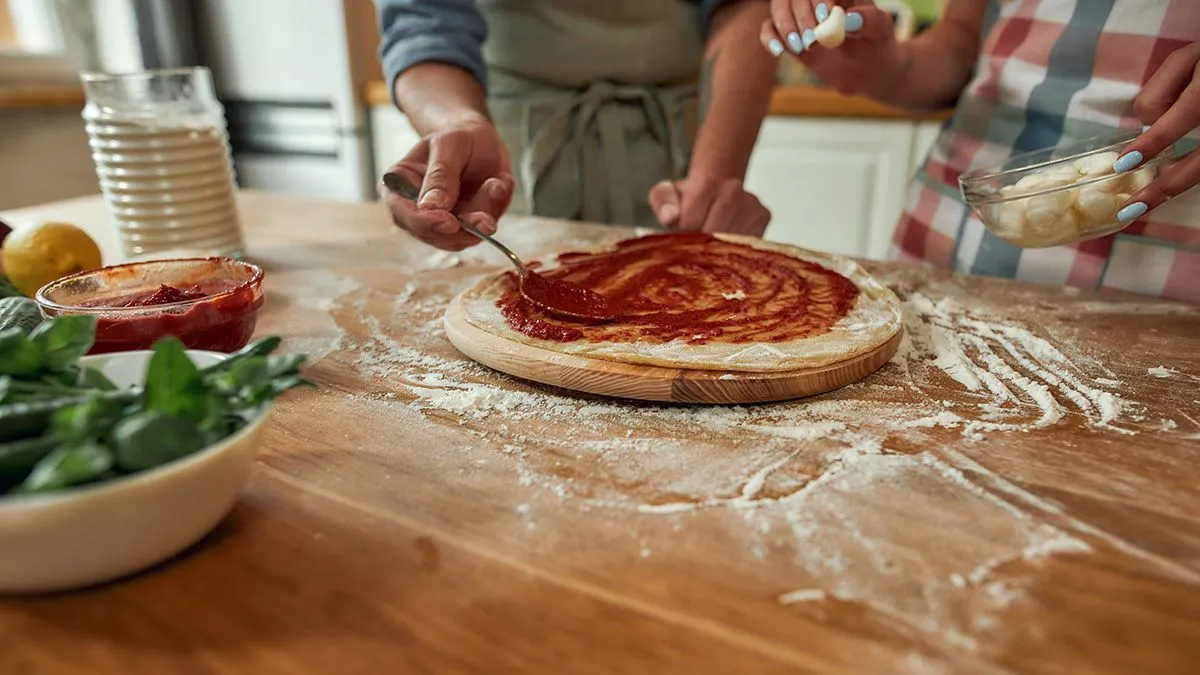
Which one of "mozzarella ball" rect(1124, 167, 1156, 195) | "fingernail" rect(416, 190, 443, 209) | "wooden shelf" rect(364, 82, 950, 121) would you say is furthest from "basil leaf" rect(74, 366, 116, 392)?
"wooden shelf" rect(364, 82, 950, 121)

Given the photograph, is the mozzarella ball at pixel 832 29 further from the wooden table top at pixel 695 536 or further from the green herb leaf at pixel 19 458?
the green herb leaf at pixel 19 458

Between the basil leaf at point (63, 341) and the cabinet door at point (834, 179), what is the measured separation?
2.04 meters

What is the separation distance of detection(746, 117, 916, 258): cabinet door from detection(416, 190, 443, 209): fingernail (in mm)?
1533

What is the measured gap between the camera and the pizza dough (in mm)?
729

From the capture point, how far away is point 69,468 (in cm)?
40

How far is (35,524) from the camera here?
40 centimetres

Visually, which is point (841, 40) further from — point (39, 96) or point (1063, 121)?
point (39, 96)

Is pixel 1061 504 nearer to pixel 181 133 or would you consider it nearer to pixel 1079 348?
pixel 1079 348

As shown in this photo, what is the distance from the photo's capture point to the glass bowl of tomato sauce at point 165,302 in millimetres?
718

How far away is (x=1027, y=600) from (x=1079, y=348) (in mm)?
502

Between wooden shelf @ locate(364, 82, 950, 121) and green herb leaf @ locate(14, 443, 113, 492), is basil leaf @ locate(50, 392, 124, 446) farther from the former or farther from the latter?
wooden shelf @ locate(364, 82, 950, 121)

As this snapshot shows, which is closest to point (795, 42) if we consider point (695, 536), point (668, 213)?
point (668, 213)

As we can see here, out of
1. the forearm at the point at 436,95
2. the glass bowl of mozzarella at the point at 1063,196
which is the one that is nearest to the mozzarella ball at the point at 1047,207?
the glass bowl of mozzarella at the point at 1063,196

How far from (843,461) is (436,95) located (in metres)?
0.97
